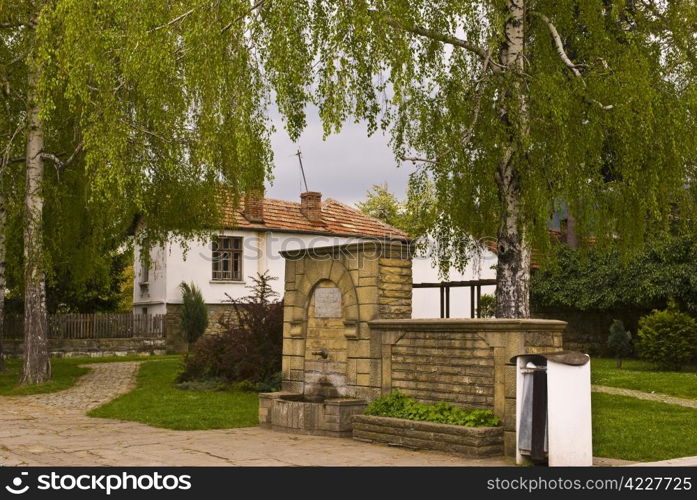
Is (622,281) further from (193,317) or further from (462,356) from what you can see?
(462,356)

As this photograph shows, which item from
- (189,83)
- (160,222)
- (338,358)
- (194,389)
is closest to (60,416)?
(194,389)

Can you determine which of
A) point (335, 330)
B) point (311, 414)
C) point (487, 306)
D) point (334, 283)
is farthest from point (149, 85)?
point (487, 306)

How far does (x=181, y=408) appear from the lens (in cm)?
1397

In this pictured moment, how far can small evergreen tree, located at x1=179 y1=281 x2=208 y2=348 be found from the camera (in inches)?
1182

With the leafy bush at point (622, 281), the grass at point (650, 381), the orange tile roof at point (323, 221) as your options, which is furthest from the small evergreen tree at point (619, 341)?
the orange tile roof at point (323, 221)

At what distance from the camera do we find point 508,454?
9102 millimetres

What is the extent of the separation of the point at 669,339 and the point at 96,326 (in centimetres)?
1846

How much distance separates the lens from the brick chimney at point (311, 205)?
3525 cm

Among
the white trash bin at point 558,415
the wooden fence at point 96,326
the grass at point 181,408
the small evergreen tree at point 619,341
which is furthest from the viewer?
the wooden fence at point 96,326

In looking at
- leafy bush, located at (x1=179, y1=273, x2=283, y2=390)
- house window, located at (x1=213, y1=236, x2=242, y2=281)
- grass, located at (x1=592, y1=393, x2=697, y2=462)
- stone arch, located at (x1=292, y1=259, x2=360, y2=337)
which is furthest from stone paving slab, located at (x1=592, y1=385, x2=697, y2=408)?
house window, located at (x1=213, y1=236, x2=242, y2=281)

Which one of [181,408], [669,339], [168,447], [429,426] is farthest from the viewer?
[669,339]

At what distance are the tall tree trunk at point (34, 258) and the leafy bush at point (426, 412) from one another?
33.4ft

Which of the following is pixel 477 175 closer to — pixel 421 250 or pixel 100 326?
pixel 421 250

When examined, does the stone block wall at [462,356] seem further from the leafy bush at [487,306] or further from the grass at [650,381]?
the leafy bush at [487,306]
